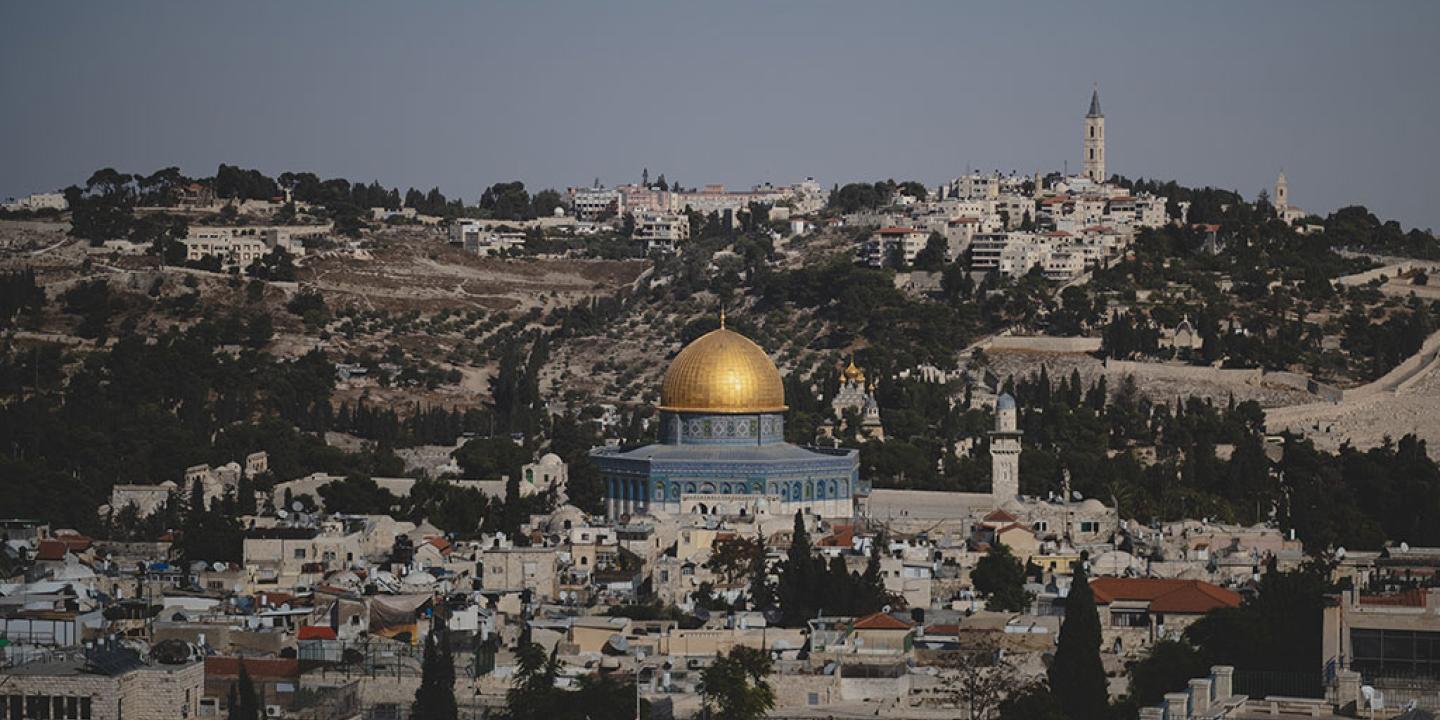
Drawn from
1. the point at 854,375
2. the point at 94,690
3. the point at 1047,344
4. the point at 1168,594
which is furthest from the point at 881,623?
the point at 1047,344

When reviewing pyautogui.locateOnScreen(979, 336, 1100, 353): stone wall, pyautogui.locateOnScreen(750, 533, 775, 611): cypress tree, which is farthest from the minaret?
pyautogui.locateOnScreen(750, 533, 775, 611): cypress tree

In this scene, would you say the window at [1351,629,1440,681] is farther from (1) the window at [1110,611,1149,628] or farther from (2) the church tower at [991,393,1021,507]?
(2) the church tower at [991,393,1021,507]

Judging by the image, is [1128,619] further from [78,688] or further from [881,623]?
[78,688]

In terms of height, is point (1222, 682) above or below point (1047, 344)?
below

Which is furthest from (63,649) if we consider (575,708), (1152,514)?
(1152,514)

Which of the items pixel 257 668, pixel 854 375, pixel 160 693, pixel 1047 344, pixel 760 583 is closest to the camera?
pixel 160 693

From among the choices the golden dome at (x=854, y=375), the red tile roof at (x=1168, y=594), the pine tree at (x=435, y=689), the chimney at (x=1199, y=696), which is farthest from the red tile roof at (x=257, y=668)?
the golden dome at (x=854, y=375)

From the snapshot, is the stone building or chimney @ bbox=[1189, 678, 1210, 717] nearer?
chimney @ bbox=[1189, 678, 1210, 717]
